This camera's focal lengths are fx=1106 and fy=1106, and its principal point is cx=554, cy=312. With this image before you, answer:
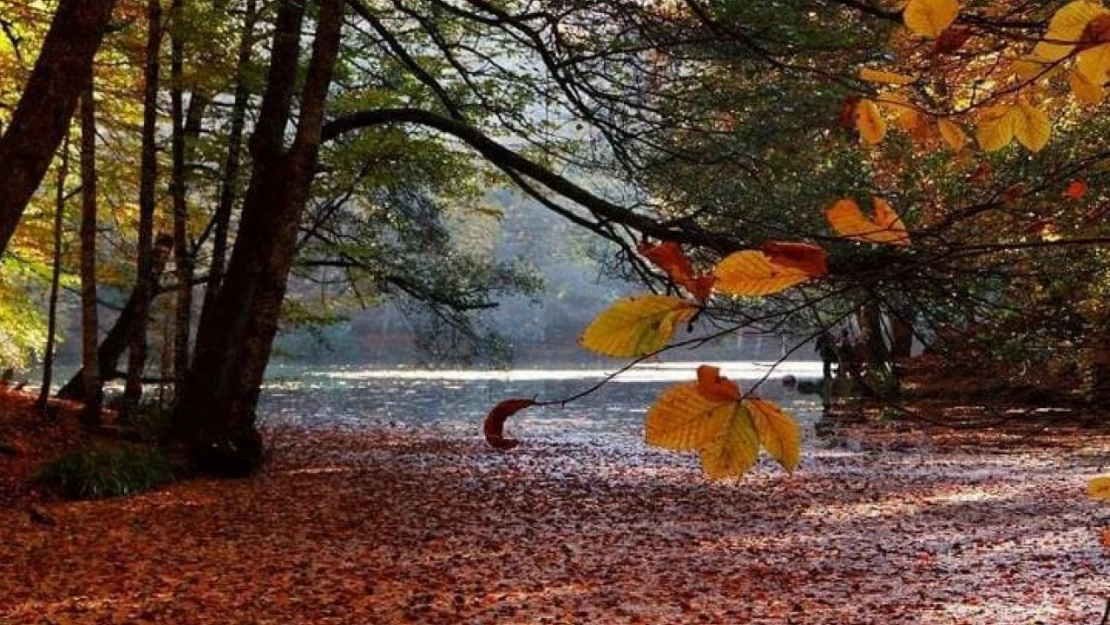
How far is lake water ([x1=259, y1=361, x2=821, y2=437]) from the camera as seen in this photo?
1770 centimetres

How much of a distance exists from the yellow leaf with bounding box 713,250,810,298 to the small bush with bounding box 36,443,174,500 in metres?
8.72

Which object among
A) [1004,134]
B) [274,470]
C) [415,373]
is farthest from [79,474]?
[415,373]

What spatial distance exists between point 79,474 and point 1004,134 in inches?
344

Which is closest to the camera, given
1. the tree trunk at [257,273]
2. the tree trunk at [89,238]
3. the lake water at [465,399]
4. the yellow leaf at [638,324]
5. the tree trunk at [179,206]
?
the yellow leaf at [638,324]

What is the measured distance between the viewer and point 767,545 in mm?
7141

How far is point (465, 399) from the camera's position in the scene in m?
24.2

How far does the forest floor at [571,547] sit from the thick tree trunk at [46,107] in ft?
7.63

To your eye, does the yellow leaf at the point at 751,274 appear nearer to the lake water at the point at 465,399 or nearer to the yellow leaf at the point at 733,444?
the yellow leaf at the point at 733,444

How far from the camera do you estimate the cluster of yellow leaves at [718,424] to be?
29.8 inches

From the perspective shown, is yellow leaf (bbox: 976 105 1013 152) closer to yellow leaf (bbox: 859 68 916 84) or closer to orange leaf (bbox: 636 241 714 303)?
yellow leaf (bbox: 859 68 916 84)

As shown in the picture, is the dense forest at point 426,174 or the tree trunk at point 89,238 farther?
the tree trunk at point 89,238

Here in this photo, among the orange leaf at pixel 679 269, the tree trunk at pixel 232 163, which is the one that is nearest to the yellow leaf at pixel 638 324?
the orange leaf at pixel 679 269

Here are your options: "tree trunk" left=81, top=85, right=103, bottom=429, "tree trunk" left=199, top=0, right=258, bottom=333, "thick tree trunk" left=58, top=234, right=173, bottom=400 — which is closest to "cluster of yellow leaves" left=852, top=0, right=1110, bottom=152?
"tree trunk" left=81, top=85, right=103, bottom=429

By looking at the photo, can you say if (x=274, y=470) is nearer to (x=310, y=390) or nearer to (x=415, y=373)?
(x=310, y=390)
